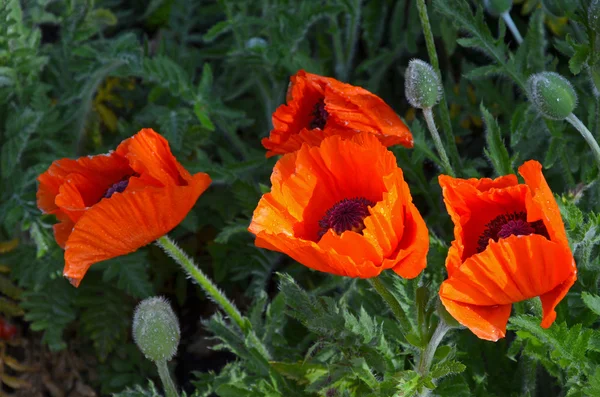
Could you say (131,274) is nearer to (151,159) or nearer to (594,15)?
(151,159)

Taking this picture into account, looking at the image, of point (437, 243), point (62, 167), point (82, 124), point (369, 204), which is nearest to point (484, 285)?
point (369, 204)

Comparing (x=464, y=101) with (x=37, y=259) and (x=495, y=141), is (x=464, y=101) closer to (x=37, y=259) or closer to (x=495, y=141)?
(x=495, y=141)

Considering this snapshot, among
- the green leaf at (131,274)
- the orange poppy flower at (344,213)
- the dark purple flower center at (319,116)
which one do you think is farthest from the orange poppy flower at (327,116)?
the green leaf at (131,274)

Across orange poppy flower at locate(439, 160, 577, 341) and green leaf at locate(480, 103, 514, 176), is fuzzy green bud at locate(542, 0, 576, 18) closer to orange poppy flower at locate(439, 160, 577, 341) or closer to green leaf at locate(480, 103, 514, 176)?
green leaf at locate(480, 103, 514, 176)

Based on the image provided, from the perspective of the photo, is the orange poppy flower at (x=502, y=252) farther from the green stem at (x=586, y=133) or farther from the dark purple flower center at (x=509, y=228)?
the green stem at (x=586, y=133)

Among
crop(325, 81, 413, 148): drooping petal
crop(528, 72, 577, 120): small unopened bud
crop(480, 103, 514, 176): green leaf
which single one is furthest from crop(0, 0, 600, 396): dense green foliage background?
crop(325, 81, 413, 148): drooping petal
